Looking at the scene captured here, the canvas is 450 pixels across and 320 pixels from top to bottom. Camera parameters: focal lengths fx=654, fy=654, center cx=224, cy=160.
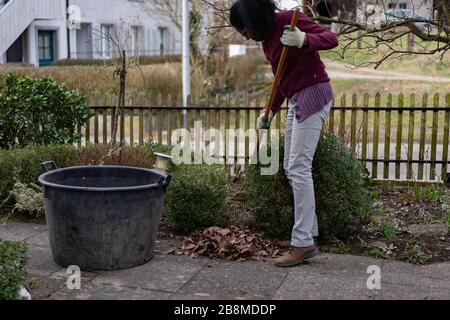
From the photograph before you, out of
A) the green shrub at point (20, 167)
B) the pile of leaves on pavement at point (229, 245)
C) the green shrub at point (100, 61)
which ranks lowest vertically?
the pile of leaves on pavement at point (229, 245)

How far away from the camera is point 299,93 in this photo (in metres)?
4.81

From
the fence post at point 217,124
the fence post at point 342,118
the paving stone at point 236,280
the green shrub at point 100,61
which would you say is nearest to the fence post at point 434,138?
the fence post at point 342,118

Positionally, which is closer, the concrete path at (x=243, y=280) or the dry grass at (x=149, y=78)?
the concrete path at (x=243, y=280)

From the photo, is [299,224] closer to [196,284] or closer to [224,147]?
[196,284]

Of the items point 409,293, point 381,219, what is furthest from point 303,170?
point 381,219

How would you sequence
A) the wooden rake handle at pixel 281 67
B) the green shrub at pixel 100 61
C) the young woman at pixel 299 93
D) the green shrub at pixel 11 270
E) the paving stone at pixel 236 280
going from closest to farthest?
the green shrub at pixel 11 270, the paving stone at pixel 236 280, the wooden rake handle at pixel 281 67, the young woman at pixel 299 93, the green shrub at pixel 100 61

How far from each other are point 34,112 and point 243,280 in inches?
153

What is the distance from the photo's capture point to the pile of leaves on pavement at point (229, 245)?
5.07 m

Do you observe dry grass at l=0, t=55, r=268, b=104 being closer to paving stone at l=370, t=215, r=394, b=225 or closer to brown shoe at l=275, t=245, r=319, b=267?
paving stone at l=370, t=215, r=394, b=225

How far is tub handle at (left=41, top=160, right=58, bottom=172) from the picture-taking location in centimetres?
502

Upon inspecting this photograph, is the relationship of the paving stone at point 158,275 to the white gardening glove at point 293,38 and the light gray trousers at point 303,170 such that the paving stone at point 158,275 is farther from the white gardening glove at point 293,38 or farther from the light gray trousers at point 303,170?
the white gardening glove at point 293,38

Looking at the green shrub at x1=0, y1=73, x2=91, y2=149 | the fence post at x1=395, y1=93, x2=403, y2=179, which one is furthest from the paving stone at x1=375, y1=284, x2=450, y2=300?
the green shrub at x1=0, y1=73, x2=91, y2=149

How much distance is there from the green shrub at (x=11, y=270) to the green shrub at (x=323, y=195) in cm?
211

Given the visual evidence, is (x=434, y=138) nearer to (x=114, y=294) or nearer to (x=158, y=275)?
(x=158, y=275)
